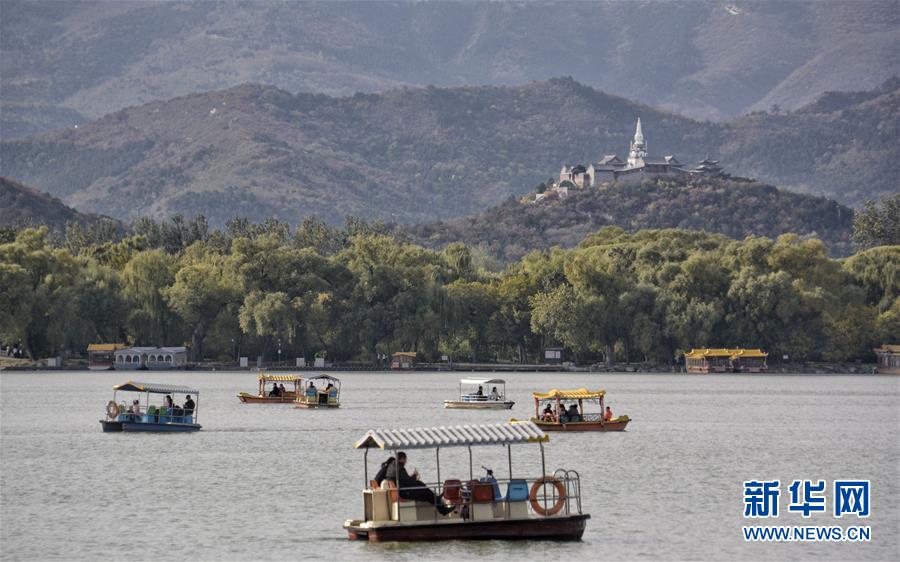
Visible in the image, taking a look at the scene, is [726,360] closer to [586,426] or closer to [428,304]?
[428,304]

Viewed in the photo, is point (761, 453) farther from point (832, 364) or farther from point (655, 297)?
point (832, 364)

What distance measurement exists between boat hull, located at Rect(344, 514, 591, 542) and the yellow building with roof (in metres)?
118

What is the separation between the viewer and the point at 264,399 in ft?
356

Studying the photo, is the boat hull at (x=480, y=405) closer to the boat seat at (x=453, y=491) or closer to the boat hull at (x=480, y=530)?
the boat hull at (x=480, y=530)

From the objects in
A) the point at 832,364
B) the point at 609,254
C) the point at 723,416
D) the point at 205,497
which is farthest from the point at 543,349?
the point at 205,497

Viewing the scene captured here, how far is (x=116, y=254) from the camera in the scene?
18325cm

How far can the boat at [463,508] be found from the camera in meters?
46.6

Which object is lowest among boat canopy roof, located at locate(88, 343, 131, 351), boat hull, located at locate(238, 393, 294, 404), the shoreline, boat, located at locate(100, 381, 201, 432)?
boat, located at locate(100, 381, 201, 432)

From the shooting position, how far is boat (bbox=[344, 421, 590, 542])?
46562 millimetres

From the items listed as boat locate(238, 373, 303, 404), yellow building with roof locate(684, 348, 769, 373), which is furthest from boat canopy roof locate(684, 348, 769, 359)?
boat locate(238, 373, 303, 404)

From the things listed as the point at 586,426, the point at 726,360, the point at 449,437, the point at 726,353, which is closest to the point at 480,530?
the point at 449,437

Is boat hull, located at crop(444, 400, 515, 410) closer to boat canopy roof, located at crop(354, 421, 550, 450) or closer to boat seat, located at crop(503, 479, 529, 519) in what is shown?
boat canopy roof, located at crop(354, 421, 550, 450)

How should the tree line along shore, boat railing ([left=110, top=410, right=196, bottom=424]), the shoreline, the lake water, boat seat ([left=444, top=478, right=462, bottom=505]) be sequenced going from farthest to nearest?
1. the shoreline
2. the tree line along shore
3. boat railing ([left=110, top=410, right=196, bottom=424])
4. the lake water
5. boat seat ([left=444, top=478, right=462, bottom=505])

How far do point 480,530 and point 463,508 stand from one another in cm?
80
